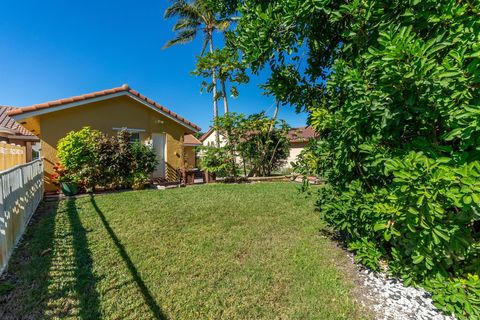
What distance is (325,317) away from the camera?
9.59 feet

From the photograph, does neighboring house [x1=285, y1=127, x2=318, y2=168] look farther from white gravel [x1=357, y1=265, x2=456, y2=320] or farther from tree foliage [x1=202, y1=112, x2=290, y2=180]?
white gravel [x1=357, y1=265, x2=456, y2=320]

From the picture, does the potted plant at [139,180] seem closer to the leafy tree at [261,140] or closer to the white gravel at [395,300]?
the leafy tree at [261,140]

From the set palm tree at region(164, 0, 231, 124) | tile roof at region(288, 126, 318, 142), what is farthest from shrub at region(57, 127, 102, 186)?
palm tree at region(164, 0, 231, 124)

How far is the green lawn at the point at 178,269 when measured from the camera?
303 cm

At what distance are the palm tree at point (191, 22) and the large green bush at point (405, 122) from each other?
1526 centimetres

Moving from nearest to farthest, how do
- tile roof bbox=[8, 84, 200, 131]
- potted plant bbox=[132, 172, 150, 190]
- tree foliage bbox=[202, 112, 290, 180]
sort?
tile roof bbox=[8, 84, 200, 131] < potted plant bbox=[132, 172, 150, 190] < tree foliage bbox=[202, 112, 290, 180]

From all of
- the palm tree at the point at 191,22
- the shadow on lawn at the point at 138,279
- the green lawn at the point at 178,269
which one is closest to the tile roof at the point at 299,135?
the green lawn at the point at 178,269

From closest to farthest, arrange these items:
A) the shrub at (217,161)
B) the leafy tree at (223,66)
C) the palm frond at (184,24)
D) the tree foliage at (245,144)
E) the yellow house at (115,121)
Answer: the leafy tree at (223,66)
the yellow house at (115,121)
the shrub at (217,161)
the tree foliage at (245,144)
the palm frond at (184,24)

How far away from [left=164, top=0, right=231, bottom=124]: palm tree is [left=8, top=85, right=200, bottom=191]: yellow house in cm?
517

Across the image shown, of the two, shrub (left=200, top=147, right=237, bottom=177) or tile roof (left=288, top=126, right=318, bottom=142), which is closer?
tile roof (left=288, top=126, right=318, bottom=142)

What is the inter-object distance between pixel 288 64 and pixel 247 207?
490cm

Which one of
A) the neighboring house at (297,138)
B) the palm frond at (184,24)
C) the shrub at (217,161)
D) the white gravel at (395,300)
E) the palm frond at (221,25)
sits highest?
the palm frond at (184,24)

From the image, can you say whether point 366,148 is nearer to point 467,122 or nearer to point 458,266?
point 467,122

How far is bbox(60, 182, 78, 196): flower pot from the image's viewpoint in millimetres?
9852
